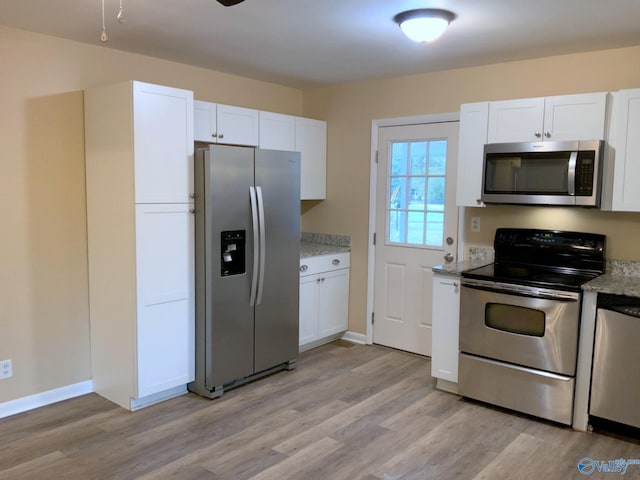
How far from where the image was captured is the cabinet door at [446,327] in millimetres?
3561

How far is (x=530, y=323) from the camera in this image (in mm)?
3186

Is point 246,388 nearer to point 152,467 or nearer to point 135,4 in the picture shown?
point 152,467

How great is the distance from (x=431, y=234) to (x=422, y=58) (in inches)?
55.1

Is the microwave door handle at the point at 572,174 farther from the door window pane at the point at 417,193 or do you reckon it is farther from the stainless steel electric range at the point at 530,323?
the door window pane at the point at 417,193

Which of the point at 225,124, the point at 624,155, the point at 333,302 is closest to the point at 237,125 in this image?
the point at 225,124

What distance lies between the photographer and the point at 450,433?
3043 millimetres

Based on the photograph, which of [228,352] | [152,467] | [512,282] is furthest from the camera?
[228,352]

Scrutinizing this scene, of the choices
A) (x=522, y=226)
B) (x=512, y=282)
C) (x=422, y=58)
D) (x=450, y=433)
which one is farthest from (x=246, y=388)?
(x=422, y=58)

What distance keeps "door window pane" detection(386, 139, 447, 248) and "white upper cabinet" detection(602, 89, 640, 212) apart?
131 centimetres

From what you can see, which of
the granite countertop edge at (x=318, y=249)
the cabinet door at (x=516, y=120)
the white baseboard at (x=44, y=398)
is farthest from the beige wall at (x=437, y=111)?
the white baseboard at (x=44, y=398)

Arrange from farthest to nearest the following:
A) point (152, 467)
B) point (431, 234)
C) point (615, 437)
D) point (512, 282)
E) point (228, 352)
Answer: point (431, 234) < point (228, 352) < point (512, 282) < point (615, 437) < point (152, 467)

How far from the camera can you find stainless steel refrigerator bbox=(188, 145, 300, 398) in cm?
338

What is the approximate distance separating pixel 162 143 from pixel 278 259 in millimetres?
1162
